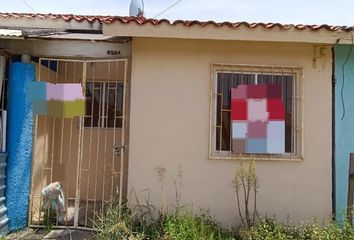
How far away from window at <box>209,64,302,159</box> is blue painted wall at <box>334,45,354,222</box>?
68cm

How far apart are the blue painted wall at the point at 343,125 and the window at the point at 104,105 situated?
415 cm

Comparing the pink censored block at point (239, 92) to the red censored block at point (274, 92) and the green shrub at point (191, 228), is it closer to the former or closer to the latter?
the red censored block at point (274, 92)

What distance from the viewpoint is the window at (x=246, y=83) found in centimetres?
676

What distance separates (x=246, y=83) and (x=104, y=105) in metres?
3.01

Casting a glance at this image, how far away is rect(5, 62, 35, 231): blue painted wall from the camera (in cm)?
658

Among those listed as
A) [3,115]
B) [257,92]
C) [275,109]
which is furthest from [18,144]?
[275,109]

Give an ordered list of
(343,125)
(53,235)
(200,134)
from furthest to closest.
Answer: (343,125) → (200,134) → (53,235)

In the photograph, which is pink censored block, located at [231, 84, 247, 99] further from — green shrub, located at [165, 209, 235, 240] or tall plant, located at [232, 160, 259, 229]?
green shrub, located at [165, 209, 235, 240]

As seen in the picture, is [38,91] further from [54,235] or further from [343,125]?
[343,125]

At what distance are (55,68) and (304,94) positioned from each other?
15.8 feet

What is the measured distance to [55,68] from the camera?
25.7 feet

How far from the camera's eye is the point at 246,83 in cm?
681

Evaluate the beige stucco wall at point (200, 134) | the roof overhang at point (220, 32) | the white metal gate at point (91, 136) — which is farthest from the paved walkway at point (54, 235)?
the roof overhang at point (220, 32)

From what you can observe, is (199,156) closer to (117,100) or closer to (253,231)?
(253,231)
